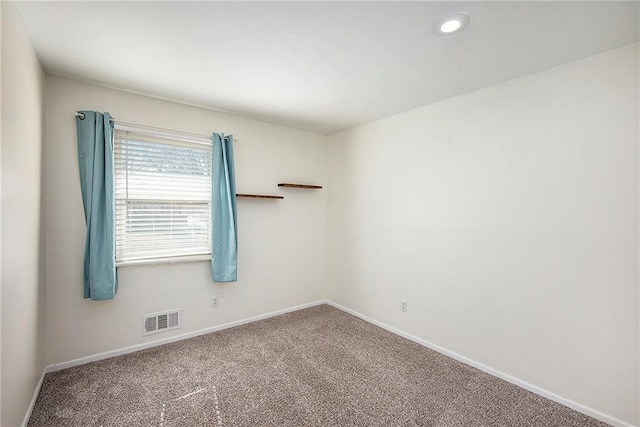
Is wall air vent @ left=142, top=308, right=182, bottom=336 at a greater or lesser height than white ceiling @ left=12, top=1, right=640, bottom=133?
lesser

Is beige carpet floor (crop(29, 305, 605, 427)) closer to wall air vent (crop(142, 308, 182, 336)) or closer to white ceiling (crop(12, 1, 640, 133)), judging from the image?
wall air vent (crop(142, 308, 182, 336))

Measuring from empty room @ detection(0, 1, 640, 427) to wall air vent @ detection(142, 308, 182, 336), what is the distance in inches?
1.0

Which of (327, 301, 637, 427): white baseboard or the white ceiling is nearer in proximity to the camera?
the white ceiling

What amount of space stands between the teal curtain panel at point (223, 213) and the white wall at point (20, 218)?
1.35 metres

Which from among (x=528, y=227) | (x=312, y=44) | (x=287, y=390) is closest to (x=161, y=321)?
(x=287, y=390)

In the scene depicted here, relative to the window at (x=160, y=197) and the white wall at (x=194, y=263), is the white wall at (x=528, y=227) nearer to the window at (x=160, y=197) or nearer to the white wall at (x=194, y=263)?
the white wall at (x=194, y=263)

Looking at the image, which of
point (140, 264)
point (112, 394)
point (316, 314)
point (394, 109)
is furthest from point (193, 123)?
point (316, 314)

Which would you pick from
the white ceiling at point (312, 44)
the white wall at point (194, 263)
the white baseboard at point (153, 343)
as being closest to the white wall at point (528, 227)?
the white ceiling at point (312, 44)

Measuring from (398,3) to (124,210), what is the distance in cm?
277

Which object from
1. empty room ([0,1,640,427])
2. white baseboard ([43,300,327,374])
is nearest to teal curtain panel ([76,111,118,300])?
empty room ([0,1,640,427])

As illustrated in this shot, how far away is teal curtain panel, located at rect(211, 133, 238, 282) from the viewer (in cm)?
307

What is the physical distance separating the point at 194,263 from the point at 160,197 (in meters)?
0.77

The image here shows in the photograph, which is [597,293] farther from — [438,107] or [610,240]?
[438,107]

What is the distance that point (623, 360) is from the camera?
5.99 feet
